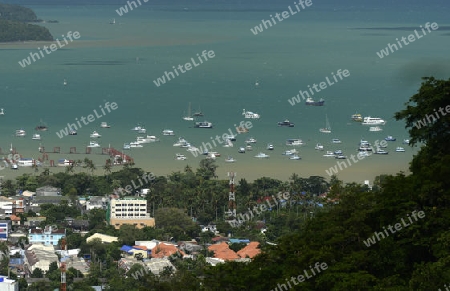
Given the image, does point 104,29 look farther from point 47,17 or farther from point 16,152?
point 16,152

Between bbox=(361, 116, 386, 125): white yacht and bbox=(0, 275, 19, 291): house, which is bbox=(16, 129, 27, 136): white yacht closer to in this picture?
bbox=(361, 116, 386, 125): white yacht

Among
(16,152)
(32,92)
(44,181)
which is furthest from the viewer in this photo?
(32,92)

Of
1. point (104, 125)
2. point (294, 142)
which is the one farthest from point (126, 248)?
point (104, 125)

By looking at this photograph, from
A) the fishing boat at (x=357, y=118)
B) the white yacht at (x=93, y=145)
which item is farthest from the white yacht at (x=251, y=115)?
the white yacht at (x=93, y=145)

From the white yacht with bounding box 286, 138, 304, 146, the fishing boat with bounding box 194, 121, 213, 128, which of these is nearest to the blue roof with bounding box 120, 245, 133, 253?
the white yacht with bounding box 286, 138, 304, 146

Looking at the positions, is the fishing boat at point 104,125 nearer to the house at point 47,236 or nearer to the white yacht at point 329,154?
the white yacht at point 329,154

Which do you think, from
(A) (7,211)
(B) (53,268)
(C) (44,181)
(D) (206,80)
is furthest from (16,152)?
(D) (206,80)
